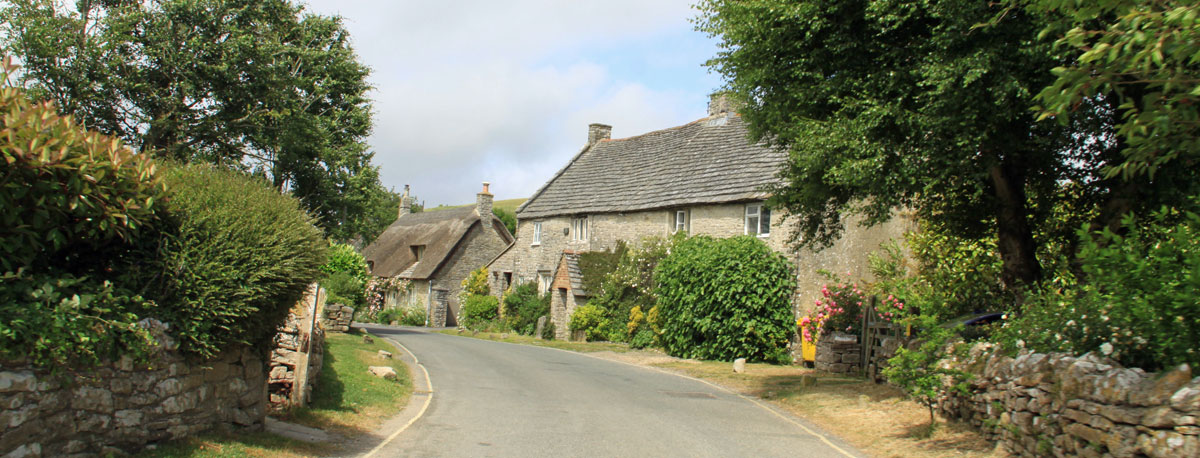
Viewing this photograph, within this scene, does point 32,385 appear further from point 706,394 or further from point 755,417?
point 706,394

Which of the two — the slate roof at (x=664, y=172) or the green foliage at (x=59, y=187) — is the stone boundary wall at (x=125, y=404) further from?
the slate roof at (x=664, y=172)

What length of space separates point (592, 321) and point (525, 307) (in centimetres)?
669

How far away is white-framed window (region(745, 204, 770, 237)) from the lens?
89.1 feet

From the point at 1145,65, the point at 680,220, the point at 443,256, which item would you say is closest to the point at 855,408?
the point at 1145,65

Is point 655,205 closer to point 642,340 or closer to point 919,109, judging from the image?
point 642,340

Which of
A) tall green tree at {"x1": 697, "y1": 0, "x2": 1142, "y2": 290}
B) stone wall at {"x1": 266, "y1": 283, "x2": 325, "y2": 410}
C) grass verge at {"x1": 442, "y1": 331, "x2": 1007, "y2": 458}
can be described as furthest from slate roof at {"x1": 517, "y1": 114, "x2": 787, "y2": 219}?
stone wall at {"x1": 266, "y1": 283, "x2": 325, "y2": 410}

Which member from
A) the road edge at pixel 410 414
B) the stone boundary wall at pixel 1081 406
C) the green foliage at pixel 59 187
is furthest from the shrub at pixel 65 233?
the stone boundary wall at pixel 1081 406

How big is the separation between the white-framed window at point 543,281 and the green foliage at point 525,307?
0.73 feet

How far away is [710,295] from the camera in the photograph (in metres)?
24.7

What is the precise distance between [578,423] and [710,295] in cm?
1341

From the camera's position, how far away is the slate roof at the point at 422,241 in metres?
50.2

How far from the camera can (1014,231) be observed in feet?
43.1

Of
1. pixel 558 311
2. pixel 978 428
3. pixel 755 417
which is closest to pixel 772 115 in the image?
pixel 755 417

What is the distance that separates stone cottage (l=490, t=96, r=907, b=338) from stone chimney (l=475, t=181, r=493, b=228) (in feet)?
30.6
